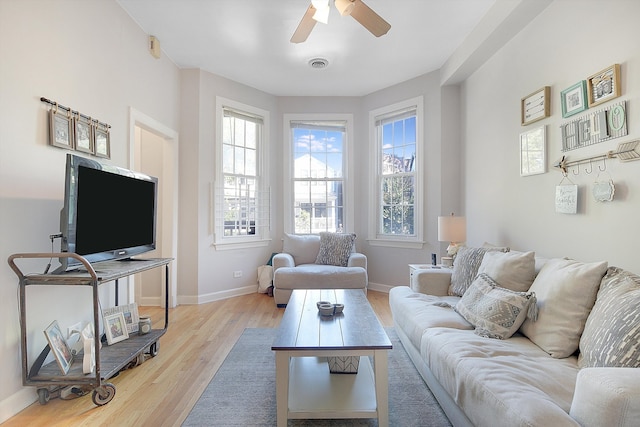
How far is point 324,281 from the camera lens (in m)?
3.75

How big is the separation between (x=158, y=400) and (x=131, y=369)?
1.79ft

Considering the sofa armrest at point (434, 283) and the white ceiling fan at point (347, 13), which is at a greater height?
the white ceiling fan at point (347, 13)

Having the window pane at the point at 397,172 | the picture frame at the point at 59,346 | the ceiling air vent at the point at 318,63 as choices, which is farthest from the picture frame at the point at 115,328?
the window pane at the point at 397,172

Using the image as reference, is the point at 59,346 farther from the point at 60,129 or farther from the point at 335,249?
the point at 335,249

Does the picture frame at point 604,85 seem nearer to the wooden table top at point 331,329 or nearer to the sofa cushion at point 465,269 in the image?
the sofa cushion at point 465,269

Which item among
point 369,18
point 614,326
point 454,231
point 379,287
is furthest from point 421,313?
point 379,287

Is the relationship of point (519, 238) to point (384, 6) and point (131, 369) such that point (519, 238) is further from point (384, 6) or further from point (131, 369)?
point (131, 369)

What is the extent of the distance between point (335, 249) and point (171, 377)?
245 centimetres

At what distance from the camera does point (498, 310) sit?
1829 millimetres

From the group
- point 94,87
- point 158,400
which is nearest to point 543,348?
point 158,400

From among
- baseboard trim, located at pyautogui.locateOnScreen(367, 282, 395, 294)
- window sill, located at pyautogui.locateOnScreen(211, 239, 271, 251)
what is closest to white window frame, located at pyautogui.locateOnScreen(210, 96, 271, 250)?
window sill, located at pyautogui.locateOnScreen(211, 239, 271, 251)

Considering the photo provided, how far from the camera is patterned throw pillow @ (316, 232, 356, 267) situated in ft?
13.8

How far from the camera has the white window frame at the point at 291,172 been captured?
490cm

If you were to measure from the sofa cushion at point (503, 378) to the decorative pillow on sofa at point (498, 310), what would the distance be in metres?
0.07
